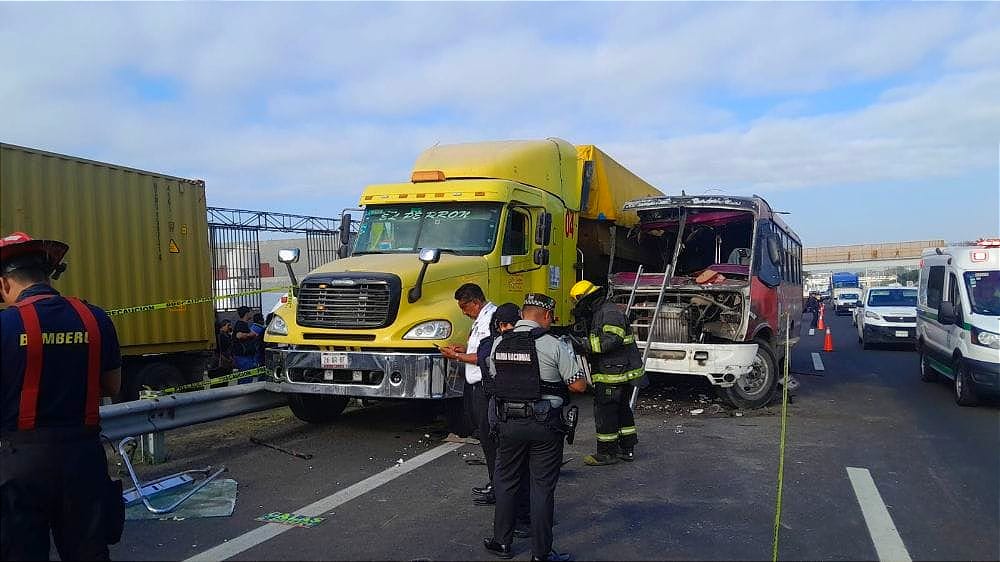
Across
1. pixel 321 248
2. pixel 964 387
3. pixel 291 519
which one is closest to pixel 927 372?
pixel 964 387

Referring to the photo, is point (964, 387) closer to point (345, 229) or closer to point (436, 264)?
point (436, 264)

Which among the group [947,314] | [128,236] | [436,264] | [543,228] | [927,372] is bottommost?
[927,372]

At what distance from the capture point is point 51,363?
304 centimetres

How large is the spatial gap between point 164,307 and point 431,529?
651 centimetres

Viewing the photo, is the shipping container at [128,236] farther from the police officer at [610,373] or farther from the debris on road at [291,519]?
the police officer at [610,373]

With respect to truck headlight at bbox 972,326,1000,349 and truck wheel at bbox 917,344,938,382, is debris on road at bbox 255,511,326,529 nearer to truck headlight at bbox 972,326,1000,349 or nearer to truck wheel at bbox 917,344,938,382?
truck headlight at bbox 972,326,1000,349

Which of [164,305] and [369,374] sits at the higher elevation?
[164,305]

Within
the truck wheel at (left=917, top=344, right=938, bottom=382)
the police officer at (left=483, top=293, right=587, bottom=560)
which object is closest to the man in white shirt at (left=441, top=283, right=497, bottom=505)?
the police officer at (left=483, top=293, right=587, bottom=560)

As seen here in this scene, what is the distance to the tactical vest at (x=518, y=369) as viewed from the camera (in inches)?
169

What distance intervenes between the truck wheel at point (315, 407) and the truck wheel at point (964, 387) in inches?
312

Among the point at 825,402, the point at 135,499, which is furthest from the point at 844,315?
the point at 135,499

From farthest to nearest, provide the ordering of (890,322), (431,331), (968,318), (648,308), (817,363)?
1. (890,322)
2. (817,363)
3. (648,308)
4. (968,318)
5. (431,331)

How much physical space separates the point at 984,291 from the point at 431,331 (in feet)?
24.8

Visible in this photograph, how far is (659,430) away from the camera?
8359mm
